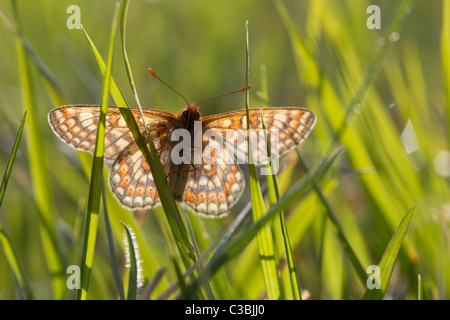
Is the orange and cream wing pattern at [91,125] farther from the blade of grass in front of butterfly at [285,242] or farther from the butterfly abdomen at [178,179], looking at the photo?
the blade of grass in front of butterfly at [285,242]

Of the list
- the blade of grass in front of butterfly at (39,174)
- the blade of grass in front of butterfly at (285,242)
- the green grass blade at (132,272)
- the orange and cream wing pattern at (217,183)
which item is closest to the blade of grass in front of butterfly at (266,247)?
the blade of grass in front of butterfly at (285,242)

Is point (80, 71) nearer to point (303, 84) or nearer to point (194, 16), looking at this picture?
point (303, 84)

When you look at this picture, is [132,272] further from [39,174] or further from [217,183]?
[217,183]

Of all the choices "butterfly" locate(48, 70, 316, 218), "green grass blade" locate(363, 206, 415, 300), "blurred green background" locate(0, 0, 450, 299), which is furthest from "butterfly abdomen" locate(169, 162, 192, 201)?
"green grass blade" locate(363, 206, 415, 300)

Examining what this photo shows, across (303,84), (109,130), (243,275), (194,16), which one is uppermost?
(194,16)

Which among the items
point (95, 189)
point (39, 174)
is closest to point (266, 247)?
point (95, 189)
